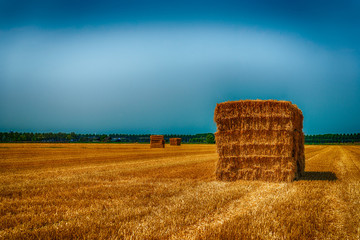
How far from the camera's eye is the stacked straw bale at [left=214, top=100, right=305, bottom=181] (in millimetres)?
9289

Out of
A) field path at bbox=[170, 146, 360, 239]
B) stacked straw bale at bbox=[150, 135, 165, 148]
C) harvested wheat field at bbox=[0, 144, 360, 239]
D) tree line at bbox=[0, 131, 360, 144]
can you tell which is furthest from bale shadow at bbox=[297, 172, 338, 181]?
tree line at bbox=[0, 131, 360, 144]

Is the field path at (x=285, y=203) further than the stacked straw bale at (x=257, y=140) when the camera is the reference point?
No

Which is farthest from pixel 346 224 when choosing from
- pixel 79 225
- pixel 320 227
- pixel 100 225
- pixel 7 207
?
pixel 7 207

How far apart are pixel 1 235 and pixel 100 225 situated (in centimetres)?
142

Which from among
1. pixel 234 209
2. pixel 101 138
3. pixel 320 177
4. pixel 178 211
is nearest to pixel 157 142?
pixel 320 177

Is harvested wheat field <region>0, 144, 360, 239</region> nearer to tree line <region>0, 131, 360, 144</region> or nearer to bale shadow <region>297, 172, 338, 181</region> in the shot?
bale shadow <region>297, 172, 338, 181</region>

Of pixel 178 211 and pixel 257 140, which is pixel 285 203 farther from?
pixel 257 140

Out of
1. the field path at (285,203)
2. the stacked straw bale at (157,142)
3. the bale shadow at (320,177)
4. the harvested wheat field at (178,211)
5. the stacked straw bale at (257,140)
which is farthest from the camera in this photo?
the stacked straw bale at (157,142)

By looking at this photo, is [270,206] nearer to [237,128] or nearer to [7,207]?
[237,128]

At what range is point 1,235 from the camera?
4.03m

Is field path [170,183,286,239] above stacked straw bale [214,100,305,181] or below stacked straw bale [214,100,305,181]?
below

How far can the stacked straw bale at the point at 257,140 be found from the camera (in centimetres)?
929

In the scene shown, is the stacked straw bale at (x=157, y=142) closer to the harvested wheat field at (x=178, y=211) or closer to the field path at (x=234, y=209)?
the harvested wheat field at (x=178, y=211)

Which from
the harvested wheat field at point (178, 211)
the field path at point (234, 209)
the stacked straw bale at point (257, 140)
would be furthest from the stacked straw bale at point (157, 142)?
the field path at point (234, 209)
